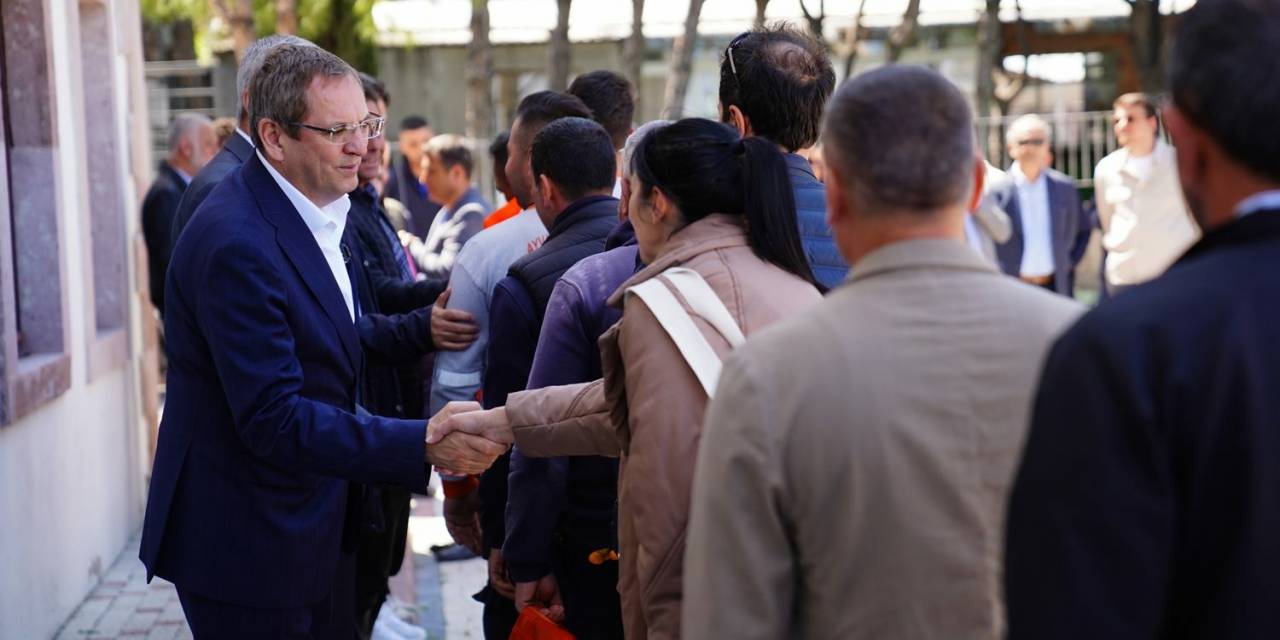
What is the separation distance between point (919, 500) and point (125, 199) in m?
7.10

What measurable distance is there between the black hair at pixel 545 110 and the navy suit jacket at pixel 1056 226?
7.26 meters

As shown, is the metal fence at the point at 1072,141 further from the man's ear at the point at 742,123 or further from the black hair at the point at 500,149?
the man's ear at the point at 742,123

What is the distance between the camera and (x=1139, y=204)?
12.0 m

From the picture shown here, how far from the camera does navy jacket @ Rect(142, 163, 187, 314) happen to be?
977 centimetres

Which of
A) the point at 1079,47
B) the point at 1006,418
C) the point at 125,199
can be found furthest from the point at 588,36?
the point at 1006,418

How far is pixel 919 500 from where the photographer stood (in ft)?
7.02

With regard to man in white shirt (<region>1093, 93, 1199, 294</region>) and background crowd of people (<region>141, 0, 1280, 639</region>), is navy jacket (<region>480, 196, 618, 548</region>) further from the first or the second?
man in white shirt (<region>1093, 93, 1199, 294</region>)

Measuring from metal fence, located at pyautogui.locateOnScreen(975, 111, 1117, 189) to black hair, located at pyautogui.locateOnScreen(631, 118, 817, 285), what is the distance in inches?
731

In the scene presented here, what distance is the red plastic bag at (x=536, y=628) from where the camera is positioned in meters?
3.92

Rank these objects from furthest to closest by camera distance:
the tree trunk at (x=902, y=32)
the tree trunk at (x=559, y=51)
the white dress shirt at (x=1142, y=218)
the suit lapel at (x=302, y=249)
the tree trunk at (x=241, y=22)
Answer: the tree trunk at (x=902, y=32) < the tree trunk at (x=559, y=51) < the tree trunk at (x=241, y=22) < the white dress shirt at (x=1142, y=218) < the suit lapel at (x=302, y=249)

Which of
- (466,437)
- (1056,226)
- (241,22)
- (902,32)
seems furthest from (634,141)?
(902,32)

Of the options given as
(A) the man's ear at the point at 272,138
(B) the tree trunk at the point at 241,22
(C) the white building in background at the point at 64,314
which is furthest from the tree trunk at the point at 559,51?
(A) the man's ear at the point at 272,138

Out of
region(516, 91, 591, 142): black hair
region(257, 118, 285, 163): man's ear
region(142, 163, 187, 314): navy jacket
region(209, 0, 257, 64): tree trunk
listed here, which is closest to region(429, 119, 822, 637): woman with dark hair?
region(257, 118, 285, 163): man's ear

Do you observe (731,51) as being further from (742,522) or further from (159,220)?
(159,220)
